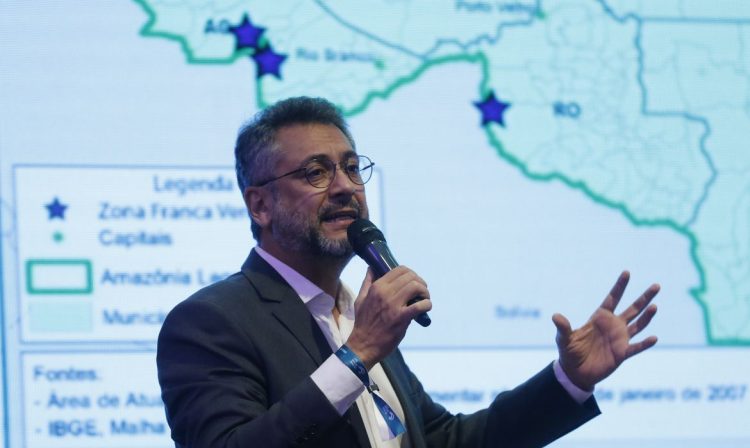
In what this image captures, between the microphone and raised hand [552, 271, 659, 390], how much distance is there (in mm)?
341

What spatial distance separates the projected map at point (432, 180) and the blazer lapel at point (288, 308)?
36.9 inches

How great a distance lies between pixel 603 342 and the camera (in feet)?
7.52

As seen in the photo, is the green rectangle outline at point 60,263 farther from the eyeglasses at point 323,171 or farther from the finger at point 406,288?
the finger at point 406,288

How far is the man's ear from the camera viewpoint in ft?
7.93

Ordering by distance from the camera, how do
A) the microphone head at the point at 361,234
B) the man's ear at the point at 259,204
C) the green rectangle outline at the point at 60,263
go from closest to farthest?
the microphone head at the point at 361,234 < the man's ear at the point at 259,204 < the green rectangle outline at the point at 60,263

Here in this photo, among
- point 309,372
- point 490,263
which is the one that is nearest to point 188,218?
point 490,263

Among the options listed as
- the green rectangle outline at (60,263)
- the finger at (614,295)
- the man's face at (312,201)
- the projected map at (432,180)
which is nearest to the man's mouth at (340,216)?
the man's face at (312,201)

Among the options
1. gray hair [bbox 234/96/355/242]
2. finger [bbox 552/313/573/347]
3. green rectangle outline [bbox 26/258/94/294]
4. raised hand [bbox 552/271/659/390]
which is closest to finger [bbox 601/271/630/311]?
raised hand [bbox 552/271/659/390]

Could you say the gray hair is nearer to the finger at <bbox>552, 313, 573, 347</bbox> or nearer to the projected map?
the finger at <bbox>552, 313, 573, 347</bbox>

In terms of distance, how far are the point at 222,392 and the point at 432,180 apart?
1600mm

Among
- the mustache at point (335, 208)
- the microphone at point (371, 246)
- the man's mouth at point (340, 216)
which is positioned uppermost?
the mustache at point (335, 208)

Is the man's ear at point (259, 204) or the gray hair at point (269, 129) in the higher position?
the gray hair at point (269, 129)

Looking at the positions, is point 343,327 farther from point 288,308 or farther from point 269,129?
point 269,129

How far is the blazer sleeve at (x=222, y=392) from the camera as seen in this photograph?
191cm
